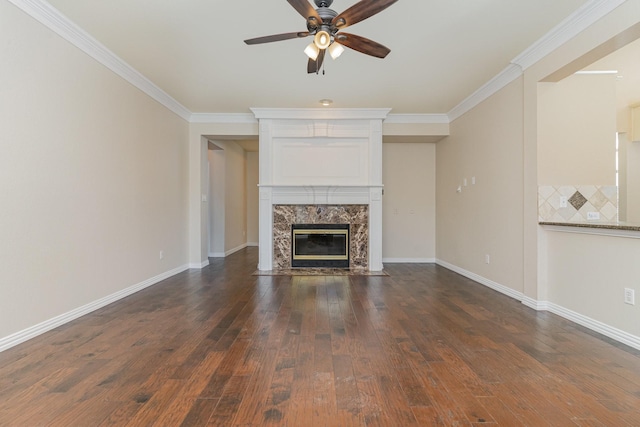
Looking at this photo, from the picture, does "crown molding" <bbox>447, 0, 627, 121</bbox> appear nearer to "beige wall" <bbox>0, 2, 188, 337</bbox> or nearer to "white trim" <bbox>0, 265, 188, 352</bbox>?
"beige wall" <bbox>0, 2, 188, 337</bbox>

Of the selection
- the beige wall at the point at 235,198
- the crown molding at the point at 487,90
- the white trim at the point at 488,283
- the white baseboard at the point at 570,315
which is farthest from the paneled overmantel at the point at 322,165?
the beige wall at the point at 235,198

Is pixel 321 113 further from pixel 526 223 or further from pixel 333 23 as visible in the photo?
pixel 526 223

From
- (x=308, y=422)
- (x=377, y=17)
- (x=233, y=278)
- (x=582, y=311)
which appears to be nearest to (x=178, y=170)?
(x=233, y=278)

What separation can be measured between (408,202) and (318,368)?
4742mm

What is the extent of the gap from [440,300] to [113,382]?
3.09 meters

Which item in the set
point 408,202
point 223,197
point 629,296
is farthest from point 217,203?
point 629,296

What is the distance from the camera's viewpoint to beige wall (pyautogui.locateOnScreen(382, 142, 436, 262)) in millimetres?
6297

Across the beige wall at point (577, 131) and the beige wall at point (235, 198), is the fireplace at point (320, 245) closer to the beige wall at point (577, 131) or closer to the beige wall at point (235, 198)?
the beige wall at point (235, 198)

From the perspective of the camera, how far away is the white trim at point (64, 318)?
2359 millimetres

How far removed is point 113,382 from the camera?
189 cm

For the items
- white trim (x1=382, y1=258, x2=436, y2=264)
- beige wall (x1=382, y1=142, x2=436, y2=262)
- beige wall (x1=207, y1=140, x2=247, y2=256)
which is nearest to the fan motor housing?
beige wall (x1=382, y1=142, x2=436, y2=262)

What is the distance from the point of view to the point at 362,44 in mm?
2617

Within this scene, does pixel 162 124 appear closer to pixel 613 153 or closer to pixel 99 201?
pixel 99 201

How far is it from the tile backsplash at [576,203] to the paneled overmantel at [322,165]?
97.0 inches
